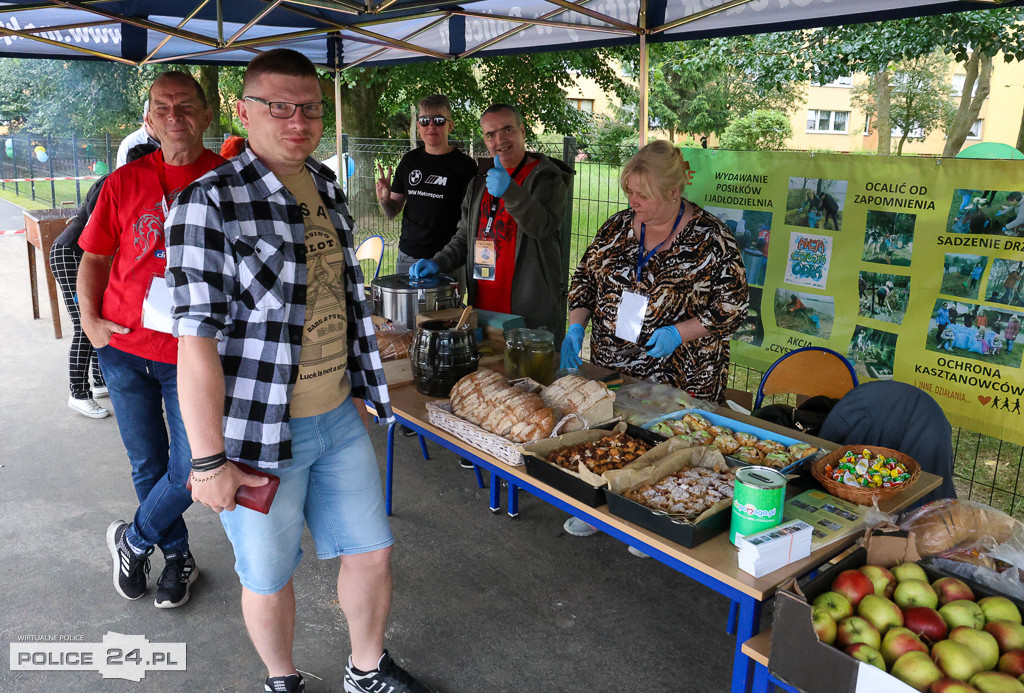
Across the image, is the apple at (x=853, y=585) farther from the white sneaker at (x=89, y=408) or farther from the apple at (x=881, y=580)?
the white sneaker at (x=89, y=408)

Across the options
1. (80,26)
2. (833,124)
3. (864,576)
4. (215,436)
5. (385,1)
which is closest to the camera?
(864,576)

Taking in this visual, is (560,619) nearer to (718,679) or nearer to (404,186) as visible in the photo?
(718,679)

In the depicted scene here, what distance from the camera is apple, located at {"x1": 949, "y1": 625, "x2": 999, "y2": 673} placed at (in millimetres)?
1451

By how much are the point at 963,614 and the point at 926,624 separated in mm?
98

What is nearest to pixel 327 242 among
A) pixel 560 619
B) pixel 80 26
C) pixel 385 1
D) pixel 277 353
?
pixel 277 353

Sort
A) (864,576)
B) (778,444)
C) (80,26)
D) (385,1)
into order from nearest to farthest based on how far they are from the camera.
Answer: (864,576)
(778,444)
(385,1)
(80,26)

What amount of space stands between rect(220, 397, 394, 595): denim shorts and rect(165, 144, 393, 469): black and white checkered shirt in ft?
0.36

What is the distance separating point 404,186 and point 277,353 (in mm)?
3031

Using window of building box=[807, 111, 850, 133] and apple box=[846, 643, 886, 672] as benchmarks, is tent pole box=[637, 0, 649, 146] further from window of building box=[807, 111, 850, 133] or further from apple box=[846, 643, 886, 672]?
window of building box=[807, 111, 850, 133]

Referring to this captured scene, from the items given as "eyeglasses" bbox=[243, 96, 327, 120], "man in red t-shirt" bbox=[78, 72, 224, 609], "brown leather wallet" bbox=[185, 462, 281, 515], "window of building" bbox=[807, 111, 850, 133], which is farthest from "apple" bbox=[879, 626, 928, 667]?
"window of building" bbox=[807, 111, 850, 133]

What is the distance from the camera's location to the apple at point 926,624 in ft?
5.01

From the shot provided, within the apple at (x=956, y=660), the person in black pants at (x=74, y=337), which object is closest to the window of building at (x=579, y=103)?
the person in black pants at (x=74, y=337)

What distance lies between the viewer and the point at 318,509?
2131mm

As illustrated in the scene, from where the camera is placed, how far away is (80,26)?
465 centimetres
